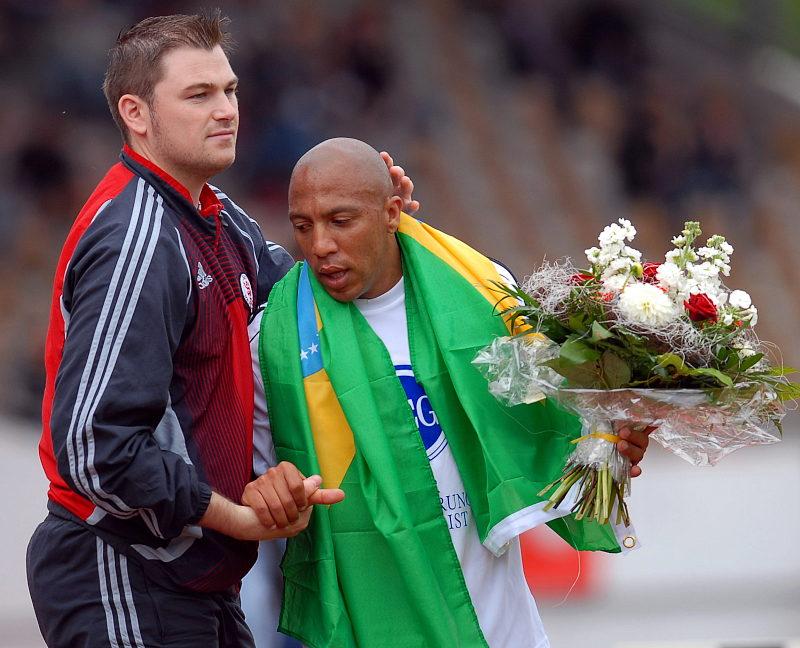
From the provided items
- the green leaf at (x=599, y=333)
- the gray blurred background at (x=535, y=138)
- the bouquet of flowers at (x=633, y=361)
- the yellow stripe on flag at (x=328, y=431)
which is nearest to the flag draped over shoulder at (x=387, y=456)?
the yellow stripe on flag at (x=328, y=431)

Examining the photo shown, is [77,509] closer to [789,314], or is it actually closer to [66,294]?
[66,294]

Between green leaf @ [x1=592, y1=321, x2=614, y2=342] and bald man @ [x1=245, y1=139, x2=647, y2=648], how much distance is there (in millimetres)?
296

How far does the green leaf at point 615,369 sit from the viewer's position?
3.01 metres

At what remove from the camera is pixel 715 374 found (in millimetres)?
2951

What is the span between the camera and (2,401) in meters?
7.80

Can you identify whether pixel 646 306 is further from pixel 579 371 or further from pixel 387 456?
pixel 387 456

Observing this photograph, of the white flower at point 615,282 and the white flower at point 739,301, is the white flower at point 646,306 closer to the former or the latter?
the white flower at point 615,282

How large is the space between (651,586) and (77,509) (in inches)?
193

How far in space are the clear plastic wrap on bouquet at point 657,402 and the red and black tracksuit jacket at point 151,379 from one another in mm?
607

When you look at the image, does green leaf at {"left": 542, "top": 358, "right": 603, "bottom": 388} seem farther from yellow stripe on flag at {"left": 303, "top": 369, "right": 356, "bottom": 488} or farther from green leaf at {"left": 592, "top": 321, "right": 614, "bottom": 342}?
yellow stripe on flag at {"left": 303, "top": 369, "right": 356, "bottom": 488}

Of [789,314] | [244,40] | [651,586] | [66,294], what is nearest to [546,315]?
[66,294]

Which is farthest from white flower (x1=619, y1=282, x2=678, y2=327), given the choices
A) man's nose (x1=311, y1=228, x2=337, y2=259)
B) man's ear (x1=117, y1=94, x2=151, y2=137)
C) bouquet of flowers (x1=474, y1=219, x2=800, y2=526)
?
→ man's ear (x1=117, y1=94, x2=151, y2=137)

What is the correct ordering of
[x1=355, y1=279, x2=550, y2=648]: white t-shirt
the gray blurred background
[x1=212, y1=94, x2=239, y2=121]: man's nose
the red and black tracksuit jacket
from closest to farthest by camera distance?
the red and black tracksuit jacket
[x1=212, y1=94, x2=239, y2=121]: man's nose
[x1=355, y1=279, x2=550, y2=648]: white t-shirt
the gray blurred background

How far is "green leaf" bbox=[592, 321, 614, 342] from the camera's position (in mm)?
2973
